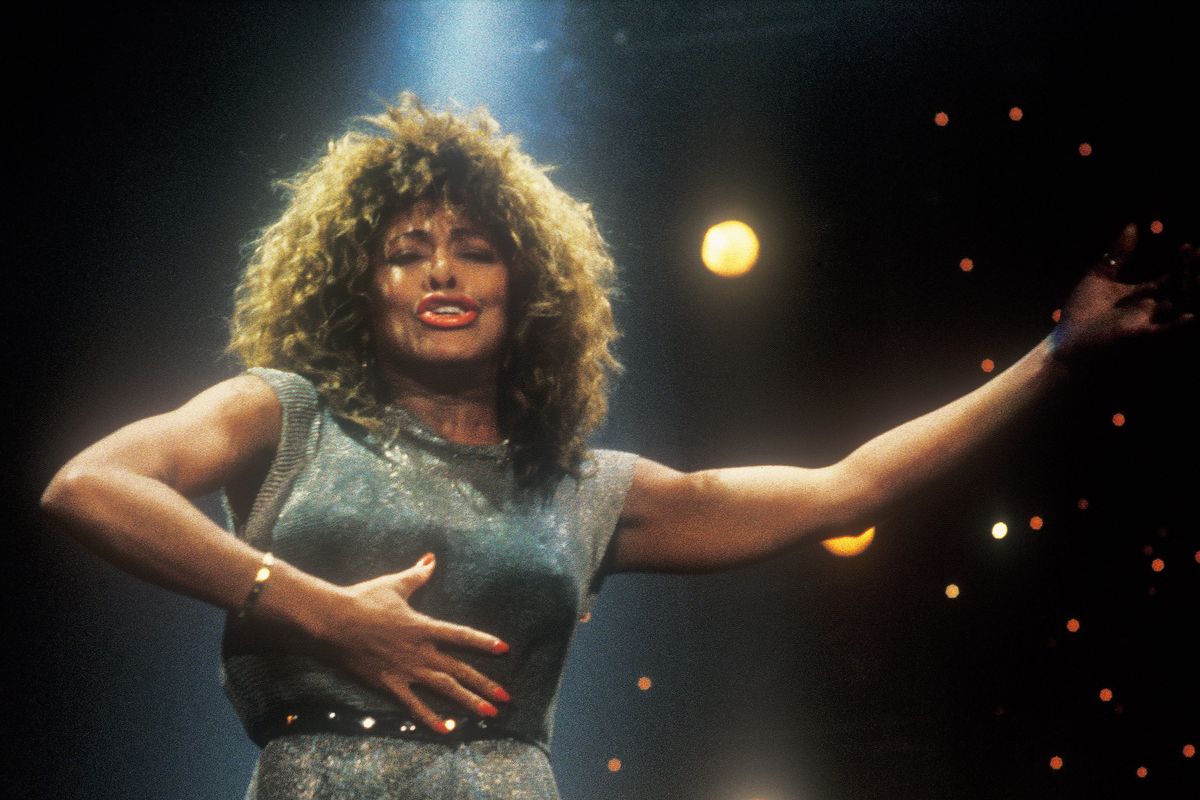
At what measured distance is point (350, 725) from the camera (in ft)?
4.70

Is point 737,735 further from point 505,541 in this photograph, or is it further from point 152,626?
point 505,541

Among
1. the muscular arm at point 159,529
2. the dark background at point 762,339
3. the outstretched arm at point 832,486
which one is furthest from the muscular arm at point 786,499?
the dark background at point 762,339

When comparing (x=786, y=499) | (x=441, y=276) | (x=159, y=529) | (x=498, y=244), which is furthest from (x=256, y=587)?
(x=786, y=499)

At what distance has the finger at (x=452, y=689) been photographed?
137cm

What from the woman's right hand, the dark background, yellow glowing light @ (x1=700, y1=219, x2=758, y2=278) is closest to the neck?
the woman's right hand

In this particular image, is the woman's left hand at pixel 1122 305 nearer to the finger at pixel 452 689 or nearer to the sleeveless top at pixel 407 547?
the sleeveless top at pixel 407 547

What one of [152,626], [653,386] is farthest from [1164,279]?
[152,626]

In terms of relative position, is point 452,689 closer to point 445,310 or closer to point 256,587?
point 256,587

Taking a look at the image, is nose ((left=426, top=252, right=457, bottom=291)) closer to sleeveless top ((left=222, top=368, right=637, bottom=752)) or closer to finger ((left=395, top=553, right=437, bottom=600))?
sleeveless top ((left=222, top=368, right=637, bottom=752))

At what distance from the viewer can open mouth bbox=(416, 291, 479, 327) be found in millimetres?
1723

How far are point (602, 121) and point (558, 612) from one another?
1909 mm

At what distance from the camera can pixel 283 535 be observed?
1465mm

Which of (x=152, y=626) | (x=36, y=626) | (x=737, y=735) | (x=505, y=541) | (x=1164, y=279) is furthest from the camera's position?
(x=737, y=735)

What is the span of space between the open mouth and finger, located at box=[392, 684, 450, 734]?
0.58m
